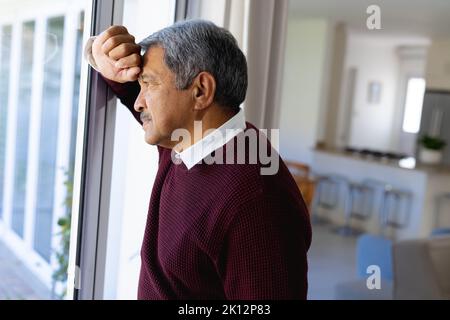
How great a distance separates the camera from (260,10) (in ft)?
6.02

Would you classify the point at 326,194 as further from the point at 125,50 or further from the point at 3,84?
the point at 125,50

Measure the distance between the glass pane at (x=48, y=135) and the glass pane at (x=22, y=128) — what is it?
0.08 metres

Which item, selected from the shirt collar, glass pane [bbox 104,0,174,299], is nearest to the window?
glass pane [bbox 104,0,174,299]

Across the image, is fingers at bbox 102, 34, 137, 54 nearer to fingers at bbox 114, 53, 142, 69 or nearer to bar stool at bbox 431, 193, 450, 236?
fingers at bbox 114, 53, 142, 69

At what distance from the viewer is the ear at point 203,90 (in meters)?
1.13

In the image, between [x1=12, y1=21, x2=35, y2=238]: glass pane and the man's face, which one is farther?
[x1=12, y1=21, x2=35, y2=238]: glass pane

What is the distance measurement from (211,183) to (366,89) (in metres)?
9.58

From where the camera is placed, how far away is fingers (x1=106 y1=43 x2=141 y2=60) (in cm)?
118

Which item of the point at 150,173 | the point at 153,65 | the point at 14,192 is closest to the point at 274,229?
the point at 153,65

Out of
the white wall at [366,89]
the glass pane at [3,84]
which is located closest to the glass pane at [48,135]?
the glass pane at [3,84]

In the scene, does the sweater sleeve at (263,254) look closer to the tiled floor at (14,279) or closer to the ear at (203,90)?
the ear at (203,90)

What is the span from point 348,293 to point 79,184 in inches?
84.4

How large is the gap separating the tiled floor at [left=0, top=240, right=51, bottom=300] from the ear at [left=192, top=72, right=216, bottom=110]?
1.09 metres
